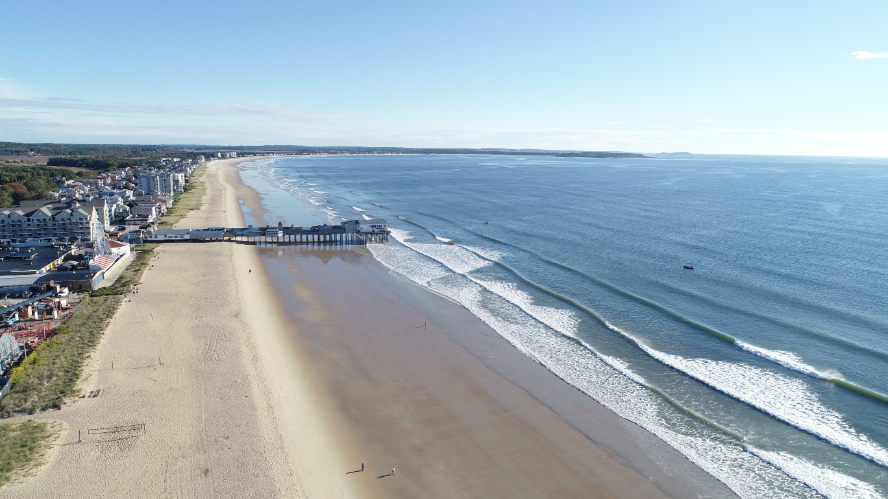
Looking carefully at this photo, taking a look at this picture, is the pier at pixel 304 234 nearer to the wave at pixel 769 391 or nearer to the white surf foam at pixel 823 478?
the wave at pixel 769 391

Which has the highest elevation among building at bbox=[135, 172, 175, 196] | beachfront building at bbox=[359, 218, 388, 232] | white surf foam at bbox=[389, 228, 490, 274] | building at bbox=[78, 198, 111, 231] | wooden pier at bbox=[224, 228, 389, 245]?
building at bbox=[135, 172, 175, 196]

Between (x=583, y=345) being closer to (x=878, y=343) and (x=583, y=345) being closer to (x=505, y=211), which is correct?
(x=878, y=343)

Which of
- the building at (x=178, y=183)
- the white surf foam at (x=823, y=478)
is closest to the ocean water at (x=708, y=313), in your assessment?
the white surf foam at (x=823, y=478)

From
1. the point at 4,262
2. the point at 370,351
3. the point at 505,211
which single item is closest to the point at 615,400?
the point at 370,351

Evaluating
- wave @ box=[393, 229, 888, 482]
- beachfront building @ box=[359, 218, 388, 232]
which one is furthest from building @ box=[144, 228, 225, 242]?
wave @ box=[393, 229, 888, 482]

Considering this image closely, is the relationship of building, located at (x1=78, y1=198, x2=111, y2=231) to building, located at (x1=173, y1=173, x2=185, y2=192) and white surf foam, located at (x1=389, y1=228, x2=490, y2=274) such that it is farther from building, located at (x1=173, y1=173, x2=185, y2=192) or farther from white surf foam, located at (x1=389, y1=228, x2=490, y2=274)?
building, located at (x1=173, y1=173, x2=185, y2=192)
